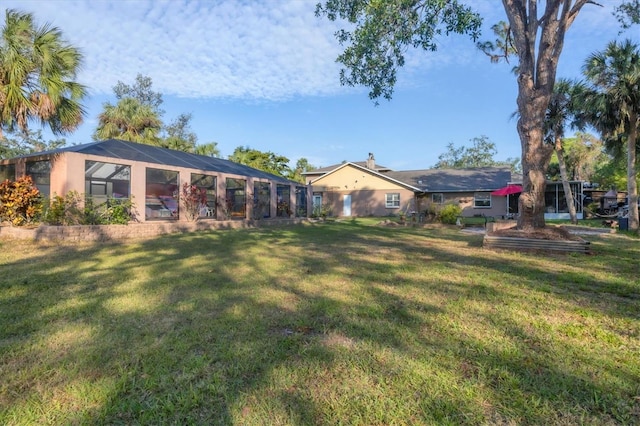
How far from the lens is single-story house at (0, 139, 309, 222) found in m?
10.2

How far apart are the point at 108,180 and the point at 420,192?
831 inches

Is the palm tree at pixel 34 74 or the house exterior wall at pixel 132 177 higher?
the palm tree at pixel 34 74

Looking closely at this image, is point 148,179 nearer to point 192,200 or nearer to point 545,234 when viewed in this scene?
point 192,200

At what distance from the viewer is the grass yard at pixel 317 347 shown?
2.00 meters

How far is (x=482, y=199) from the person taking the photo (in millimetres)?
25828

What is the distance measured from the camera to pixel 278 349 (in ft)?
9.02

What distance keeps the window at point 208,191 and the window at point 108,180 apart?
2786 mm

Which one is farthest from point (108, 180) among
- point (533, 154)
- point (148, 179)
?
point (533, 154)

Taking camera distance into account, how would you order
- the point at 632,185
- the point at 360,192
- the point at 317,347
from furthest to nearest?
the point at 360,192, the point at 632,185, the point at 317,347

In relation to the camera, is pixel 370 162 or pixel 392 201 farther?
pixel 370 162

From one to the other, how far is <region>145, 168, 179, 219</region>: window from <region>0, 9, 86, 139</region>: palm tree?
3.48 meters

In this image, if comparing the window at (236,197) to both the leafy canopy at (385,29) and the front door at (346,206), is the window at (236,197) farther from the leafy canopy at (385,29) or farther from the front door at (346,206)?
the front door at (346,206)

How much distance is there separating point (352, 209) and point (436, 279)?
24221 millimetres

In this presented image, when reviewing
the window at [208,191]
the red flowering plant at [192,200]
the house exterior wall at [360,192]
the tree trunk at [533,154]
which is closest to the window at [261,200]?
the window at [208,191]
